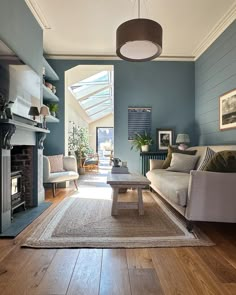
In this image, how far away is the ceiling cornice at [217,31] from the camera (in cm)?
381

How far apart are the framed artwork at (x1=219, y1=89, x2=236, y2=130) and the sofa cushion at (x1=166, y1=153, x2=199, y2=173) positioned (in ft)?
2.45

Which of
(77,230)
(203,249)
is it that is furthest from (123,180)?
(203,249)

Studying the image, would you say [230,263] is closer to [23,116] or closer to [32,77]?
[23,116]

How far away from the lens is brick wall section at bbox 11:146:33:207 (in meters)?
3.62

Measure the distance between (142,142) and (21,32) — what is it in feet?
10.4

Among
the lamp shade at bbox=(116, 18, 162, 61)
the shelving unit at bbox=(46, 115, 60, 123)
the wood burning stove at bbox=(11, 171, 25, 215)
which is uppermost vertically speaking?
the lamp shade at bbox=(116, 18, 162, 61)

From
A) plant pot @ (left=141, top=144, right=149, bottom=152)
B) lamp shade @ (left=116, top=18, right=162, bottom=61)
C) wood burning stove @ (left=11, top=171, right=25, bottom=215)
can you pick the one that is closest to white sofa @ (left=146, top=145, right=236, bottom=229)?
lamp shade @ (left=116, top=18, right=162, bottom=61)

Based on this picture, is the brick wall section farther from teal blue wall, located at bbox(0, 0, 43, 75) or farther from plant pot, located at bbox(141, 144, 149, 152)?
plant pot, located at bbox(141, 144, 149, 152)

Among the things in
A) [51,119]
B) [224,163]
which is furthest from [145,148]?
[224,163]

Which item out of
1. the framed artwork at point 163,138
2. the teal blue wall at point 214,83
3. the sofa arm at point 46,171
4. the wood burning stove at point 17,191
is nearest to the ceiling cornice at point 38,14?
the sofa arm at point 46,171

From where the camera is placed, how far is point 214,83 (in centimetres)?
466

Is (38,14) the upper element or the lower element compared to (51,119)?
upper

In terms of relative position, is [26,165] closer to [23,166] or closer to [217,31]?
[23,166]

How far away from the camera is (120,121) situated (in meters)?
5.77
